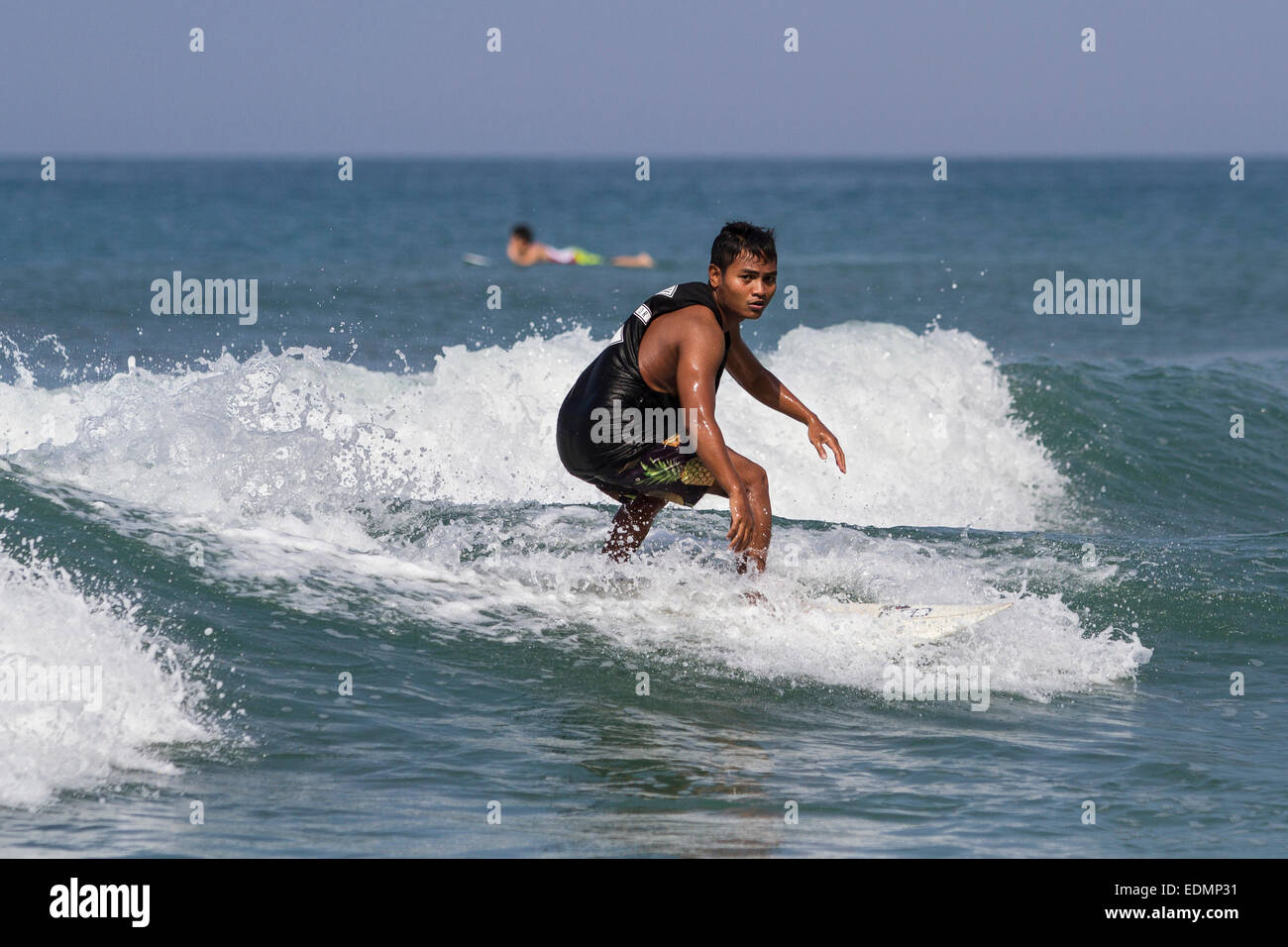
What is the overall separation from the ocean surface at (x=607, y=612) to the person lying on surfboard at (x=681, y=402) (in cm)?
59

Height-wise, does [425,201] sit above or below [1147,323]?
above

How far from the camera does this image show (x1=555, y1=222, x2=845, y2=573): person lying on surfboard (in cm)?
552

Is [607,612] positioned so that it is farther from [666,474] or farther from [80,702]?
[80,702]

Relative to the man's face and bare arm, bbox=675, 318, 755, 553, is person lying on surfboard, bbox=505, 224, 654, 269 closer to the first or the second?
the man's face

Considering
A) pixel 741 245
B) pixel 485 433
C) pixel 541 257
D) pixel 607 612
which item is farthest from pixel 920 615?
pixel 541 257

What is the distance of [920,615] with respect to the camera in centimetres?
605

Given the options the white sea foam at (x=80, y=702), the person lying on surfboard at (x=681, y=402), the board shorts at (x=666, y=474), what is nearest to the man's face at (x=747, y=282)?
the person lying on surfboard at (x=681, y=402)

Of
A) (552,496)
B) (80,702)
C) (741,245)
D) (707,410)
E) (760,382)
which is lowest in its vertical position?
(80,702)

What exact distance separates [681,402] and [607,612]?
1099 millimetres
